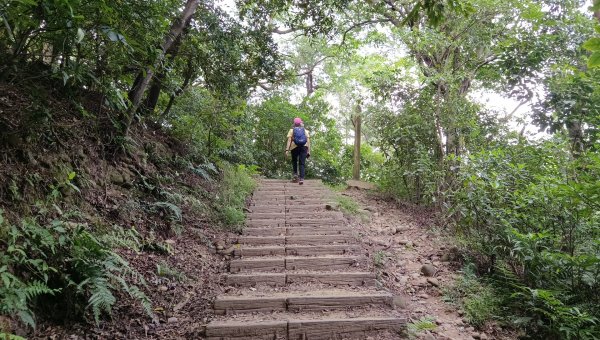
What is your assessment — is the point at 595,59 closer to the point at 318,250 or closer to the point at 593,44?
the point at 593,44

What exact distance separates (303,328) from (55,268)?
229cm

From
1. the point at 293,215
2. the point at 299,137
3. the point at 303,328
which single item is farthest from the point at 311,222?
the point at 299,137

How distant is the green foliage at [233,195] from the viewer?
21.2ft

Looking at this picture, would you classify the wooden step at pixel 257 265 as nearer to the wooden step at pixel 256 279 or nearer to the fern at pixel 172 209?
the wooden step at pixel 256 279

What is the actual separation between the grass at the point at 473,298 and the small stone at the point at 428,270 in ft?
1.30

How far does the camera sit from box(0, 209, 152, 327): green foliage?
2588 mm

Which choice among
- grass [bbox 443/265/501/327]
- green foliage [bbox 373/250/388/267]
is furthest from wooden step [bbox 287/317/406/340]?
green foliage [bbox 373/250/388/267]

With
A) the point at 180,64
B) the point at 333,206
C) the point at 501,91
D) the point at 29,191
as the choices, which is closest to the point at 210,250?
the point at 29,191

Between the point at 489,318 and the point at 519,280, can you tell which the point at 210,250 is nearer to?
the point at 489,318

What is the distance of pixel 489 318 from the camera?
4.05 m

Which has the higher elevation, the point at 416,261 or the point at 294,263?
the point at 294,263

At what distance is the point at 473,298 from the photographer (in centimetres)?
434

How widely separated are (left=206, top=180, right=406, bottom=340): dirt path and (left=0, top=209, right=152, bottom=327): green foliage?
41.8 inches

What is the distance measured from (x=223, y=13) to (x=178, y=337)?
217 inches
